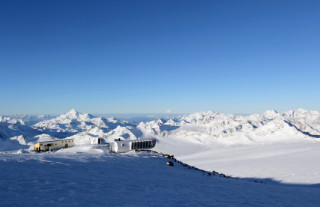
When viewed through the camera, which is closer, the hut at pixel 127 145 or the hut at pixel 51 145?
the hut at pixel 127 145

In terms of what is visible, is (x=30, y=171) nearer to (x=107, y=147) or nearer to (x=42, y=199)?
(x=42, y=199)

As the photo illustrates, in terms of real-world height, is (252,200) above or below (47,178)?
below

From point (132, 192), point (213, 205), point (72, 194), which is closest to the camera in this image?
point (72, 194)

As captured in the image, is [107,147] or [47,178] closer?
[47,178]

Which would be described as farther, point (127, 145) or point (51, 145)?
point (51, 145)

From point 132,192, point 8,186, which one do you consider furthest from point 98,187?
point 8,186

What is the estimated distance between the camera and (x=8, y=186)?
11.1 m

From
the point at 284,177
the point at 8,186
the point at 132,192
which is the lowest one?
Answer: the point at 284,177

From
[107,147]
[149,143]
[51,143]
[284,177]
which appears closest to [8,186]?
[107,147]

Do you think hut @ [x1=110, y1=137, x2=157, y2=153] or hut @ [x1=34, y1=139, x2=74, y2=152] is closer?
hut @ [x1=110, y1=137, x2=157, y2=153]

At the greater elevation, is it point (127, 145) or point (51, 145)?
point (127, 145)

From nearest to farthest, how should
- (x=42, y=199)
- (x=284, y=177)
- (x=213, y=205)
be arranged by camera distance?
(x=42, y=199), (x=213, y=205), (x=284, y=177)

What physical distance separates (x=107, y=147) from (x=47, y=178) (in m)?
25.6

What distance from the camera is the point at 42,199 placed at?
9789 mm
